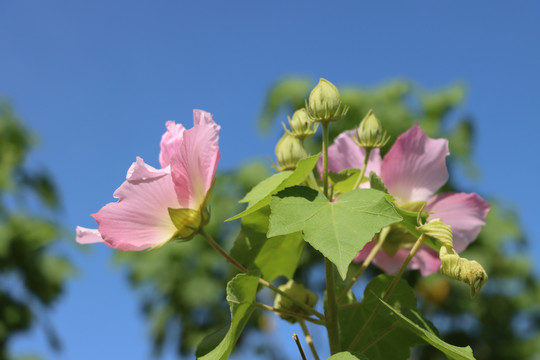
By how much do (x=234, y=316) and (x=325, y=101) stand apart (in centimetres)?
20

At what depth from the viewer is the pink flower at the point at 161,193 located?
46 cm

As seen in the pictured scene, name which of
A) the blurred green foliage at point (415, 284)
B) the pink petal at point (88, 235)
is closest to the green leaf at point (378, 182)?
the pink petal at point (88, 235)

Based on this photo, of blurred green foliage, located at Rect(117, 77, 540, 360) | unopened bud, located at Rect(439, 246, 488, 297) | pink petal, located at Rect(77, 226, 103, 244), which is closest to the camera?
unopened bud, located at Rect(439, 246, 488, 297)

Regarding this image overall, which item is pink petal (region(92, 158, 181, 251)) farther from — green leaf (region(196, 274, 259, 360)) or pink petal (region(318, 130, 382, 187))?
pink petal (region(318, 130, 382, 187))

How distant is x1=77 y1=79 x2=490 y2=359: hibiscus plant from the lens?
419mm

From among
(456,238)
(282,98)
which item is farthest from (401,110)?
(456,238)

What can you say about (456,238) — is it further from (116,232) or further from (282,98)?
(282,98)

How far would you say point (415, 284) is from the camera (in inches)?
301

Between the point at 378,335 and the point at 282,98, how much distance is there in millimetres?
7379

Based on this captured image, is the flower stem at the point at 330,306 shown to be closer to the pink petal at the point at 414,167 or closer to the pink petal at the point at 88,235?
the pink petal at the point at 414,167

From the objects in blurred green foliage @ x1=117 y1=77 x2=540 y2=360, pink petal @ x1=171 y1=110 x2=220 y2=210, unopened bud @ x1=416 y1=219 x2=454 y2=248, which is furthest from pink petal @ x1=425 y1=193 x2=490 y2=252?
blurred green foliage @ x1=117 y1=77 x2=540 y2=360

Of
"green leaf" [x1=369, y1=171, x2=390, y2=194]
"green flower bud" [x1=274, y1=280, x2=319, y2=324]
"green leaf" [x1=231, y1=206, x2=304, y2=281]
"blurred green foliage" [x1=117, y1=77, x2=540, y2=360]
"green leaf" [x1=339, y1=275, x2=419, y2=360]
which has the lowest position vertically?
"blurred green foliage" [x1=117, y1=77, x2=540, y2=360]

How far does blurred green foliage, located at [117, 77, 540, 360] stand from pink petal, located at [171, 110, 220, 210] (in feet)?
22.5

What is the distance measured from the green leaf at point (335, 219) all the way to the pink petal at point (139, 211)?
0.11 m
